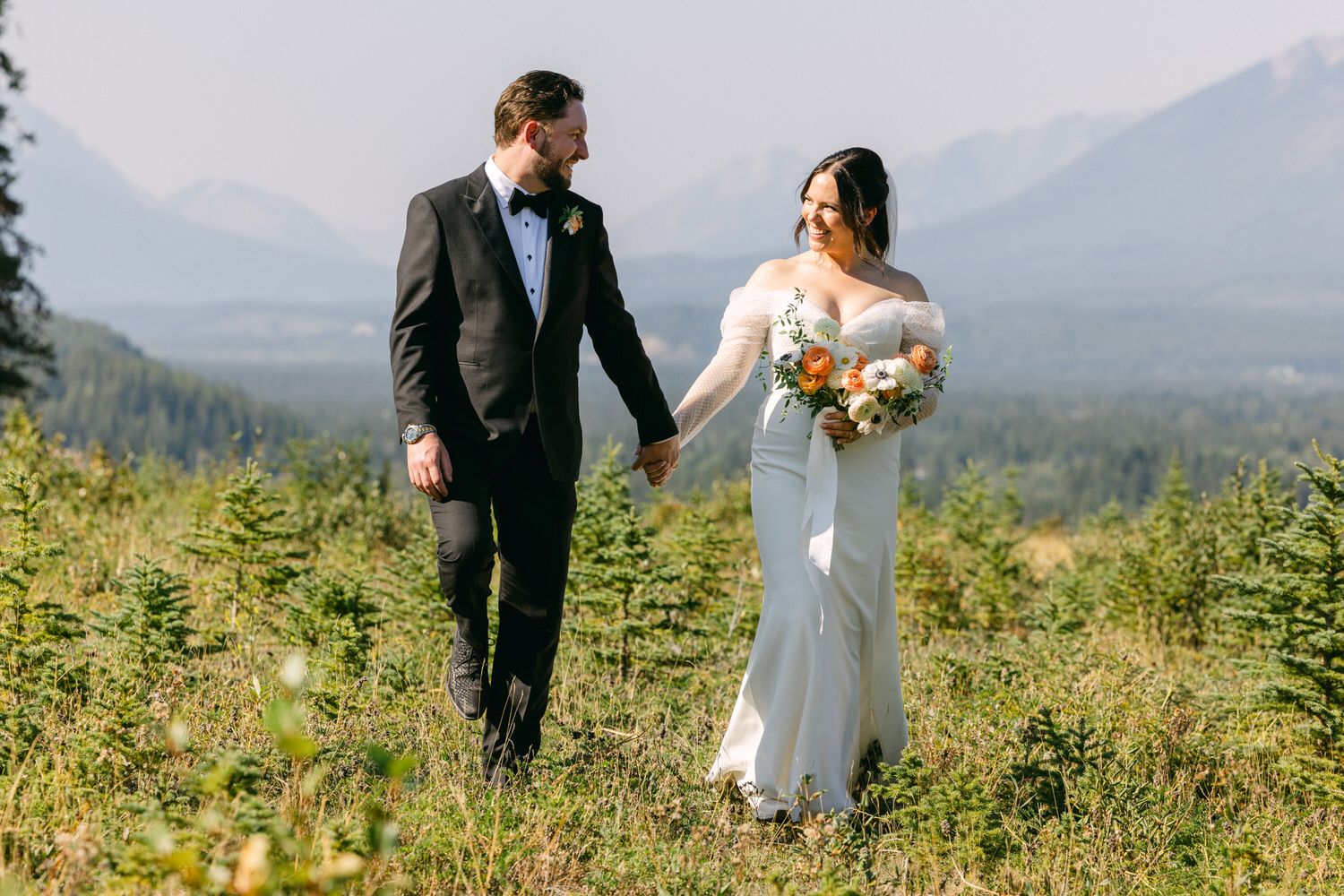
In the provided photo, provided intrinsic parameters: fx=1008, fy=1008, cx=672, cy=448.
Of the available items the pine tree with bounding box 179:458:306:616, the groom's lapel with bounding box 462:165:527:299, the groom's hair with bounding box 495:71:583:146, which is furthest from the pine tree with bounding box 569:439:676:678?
the groom's hair with bounding box 495:71:583:146

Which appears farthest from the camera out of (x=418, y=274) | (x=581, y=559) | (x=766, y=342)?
(x=581, y=559)

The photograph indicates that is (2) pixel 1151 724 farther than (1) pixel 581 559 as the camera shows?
No

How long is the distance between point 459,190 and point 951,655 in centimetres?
411

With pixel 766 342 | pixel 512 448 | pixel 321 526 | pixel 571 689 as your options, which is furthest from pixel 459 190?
pixel 321 526

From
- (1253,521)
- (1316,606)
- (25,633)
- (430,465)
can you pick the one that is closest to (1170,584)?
(1253,521)

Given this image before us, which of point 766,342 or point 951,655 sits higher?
point 766,342

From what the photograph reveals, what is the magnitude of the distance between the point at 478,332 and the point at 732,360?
1430mm

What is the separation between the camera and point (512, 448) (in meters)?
4.10

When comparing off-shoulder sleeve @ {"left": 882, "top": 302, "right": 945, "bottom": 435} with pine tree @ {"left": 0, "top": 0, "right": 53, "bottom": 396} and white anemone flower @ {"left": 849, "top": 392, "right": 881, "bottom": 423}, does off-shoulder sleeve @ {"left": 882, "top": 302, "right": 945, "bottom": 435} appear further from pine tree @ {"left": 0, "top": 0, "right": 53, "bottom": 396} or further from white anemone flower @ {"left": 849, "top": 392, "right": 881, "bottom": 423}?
pine tree @ {"left": 0, "top": 0, "right": 53, "bottom": 396}

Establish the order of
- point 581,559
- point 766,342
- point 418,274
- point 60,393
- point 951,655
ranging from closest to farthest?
point 418,274, point 766,342, point 951,655, point 581,559, point 60,393

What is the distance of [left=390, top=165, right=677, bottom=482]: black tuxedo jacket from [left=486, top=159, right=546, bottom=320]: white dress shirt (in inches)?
2.2

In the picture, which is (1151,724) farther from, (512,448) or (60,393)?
(60,393)

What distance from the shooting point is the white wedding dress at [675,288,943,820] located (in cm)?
442

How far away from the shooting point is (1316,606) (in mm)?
4906
